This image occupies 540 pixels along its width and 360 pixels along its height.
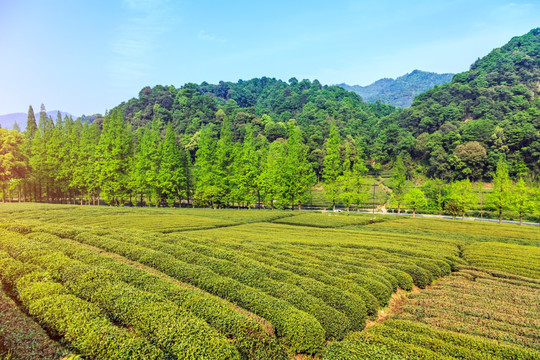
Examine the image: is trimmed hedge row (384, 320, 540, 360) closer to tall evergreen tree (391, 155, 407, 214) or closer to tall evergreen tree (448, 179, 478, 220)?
tall evergreen tree (448, 179, 478, 220)

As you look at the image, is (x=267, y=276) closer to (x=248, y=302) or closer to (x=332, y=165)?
(x=248, y=302)

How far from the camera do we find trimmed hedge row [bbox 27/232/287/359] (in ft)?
26.3

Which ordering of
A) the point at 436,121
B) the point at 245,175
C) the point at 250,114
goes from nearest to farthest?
the point at 245,175, the point at 436,121, the point at 250,114

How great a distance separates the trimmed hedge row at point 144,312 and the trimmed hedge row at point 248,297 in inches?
86.4

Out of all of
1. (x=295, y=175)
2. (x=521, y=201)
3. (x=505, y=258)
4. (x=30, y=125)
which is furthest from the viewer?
(x=30, y=125)

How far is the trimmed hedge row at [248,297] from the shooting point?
343 inches

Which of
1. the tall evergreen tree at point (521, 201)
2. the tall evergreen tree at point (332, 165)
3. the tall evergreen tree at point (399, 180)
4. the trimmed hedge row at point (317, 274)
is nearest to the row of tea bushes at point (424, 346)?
the trimmed hedge row at point (317, 274)

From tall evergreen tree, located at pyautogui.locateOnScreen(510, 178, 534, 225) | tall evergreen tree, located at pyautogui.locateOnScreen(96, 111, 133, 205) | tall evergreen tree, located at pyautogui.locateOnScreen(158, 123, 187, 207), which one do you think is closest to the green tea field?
tall evergreen tree, located at pyautogui.locateOnScreen(158, 123, 187, 207)

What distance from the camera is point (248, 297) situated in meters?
10.3

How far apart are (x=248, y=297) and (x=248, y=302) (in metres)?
0.20

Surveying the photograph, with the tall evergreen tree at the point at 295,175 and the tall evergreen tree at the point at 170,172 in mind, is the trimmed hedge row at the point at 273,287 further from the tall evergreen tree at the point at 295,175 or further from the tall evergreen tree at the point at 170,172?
the tall evergreen tree at the point at 170,172

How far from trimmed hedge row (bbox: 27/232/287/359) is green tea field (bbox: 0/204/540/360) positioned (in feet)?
0.12

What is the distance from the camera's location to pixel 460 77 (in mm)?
134000

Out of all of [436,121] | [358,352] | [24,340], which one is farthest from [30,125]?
[436,121]
